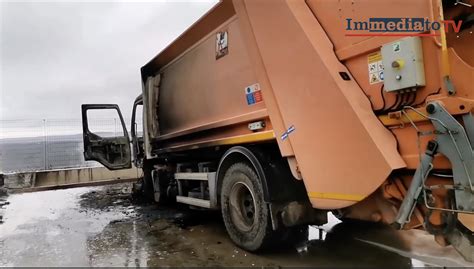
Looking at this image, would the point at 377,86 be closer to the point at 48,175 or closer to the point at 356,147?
the point at 356,147

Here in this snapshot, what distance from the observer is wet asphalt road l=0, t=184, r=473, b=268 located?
3708mm

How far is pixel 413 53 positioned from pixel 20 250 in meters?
4.86

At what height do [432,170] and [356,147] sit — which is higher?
[356,147]

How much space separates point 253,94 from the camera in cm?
383

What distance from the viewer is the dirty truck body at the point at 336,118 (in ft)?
7.50

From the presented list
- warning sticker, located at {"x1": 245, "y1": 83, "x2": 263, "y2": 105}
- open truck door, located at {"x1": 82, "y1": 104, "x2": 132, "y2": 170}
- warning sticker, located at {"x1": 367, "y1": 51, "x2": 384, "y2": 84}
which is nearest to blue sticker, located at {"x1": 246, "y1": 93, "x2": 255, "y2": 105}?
warning sticker, located at {"x1": 245, "y1": 83, "x2": 263, "y2": 105}

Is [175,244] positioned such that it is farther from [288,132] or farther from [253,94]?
[288,132]

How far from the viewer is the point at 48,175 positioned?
39.7 ft

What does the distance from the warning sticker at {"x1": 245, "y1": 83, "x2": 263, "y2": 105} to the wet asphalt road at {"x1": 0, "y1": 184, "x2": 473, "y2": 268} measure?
162cm

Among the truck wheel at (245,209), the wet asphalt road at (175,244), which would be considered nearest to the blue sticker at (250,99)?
the truck wheel at (245,209)

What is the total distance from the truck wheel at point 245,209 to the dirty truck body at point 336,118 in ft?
0.05

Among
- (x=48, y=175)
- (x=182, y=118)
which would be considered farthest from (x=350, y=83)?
(x=48, y=175)

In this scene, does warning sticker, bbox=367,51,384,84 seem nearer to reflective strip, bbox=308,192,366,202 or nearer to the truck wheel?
reflective strip, bbox=308,192,366,202

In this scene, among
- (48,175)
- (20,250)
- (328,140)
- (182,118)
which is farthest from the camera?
(48,175)
